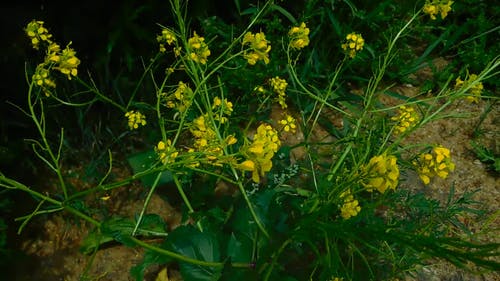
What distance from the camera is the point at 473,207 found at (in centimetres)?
228

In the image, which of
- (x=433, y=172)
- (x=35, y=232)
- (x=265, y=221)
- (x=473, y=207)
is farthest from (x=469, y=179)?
(x=35, y=232)

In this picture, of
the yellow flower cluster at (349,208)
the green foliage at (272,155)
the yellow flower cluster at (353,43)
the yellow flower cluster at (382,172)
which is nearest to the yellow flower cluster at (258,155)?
the green foliage at (272,155)

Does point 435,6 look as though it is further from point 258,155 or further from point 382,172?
point 258,155

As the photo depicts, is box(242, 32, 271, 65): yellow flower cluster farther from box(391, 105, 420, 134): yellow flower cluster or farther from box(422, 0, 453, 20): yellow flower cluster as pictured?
box(422, 0, 453, 20): yellow flower cluster

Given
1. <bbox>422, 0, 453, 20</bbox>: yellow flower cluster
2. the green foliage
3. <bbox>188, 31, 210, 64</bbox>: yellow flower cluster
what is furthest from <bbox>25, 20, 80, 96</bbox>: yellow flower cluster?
Answer: <bbox>422, 0, 453, 20</bbox>: yellow flower cluster

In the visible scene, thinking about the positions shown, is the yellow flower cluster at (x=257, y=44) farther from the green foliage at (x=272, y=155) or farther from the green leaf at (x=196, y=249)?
the green leaf at (x=196, y=249)

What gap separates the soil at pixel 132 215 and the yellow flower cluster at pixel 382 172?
22.7 inches

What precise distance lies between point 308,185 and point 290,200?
0.50 ft

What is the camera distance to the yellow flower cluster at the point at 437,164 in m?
1.46

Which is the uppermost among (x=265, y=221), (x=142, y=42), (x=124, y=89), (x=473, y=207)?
(x=142, y=42)

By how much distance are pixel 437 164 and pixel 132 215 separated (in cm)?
120

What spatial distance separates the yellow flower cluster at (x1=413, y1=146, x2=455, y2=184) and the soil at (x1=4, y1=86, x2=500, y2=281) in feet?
1.13

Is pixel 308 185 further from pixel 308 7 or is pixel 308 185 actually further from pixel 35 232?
pixel 35 232

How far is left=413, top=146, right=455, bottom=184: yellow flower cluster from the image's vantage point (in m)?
1.46
